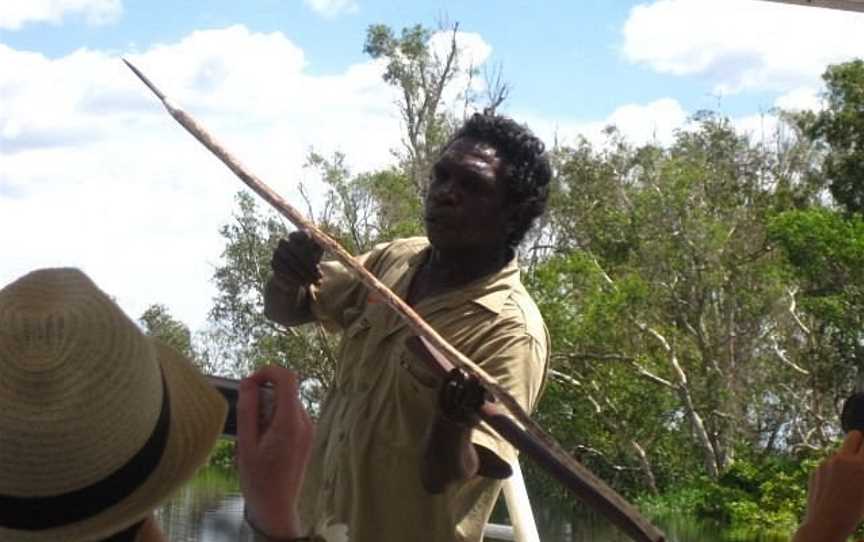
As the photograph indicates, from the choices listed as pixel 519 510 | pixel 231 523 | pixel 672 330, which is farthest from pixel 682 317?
pixel 519 510

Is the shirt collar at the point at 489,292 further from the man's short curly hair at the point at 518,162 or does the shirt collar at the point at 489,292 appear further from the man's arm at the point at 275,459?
the man's arm at the point at 275,459

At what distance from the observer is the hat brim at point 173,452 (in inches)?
47.0

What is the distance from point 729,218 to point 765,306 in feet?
4.44

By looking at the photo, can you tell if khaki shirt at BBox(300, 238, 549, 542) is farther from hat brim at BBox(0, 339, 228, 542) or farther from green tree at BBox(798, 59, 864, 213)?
green tree at BBox(798, 59, 864, 213)

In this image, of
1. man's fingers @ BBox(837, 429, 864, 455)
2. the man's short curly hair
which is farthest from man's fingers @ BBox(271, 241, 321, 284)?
man's fingers @ BBox(837, 429, 864, 455)

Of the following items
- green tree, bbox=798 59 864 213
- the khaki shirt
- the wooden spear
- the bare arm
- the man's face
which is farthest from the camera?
green tree, bbox=798 59 864 213

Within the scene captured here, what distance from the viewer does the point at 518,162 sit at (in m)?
2.75

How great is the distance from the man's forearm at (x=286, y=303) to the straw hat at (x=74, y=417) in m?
1.46

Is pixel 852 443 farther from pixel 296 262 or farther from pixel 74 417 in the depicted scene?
pixel 296 262

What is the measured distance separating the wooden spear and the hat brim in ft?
2.61

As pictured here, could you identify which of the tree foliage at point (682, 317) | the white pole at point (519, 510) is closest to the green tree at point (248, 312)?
the tree foliage at point (682, 317)

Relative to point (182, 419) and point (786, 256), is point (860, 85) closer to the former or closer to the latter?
point (786, 256)

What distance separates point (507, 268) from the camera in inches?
108

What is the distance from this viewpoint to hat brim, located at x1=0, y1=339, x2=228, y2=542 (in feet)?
3.92
